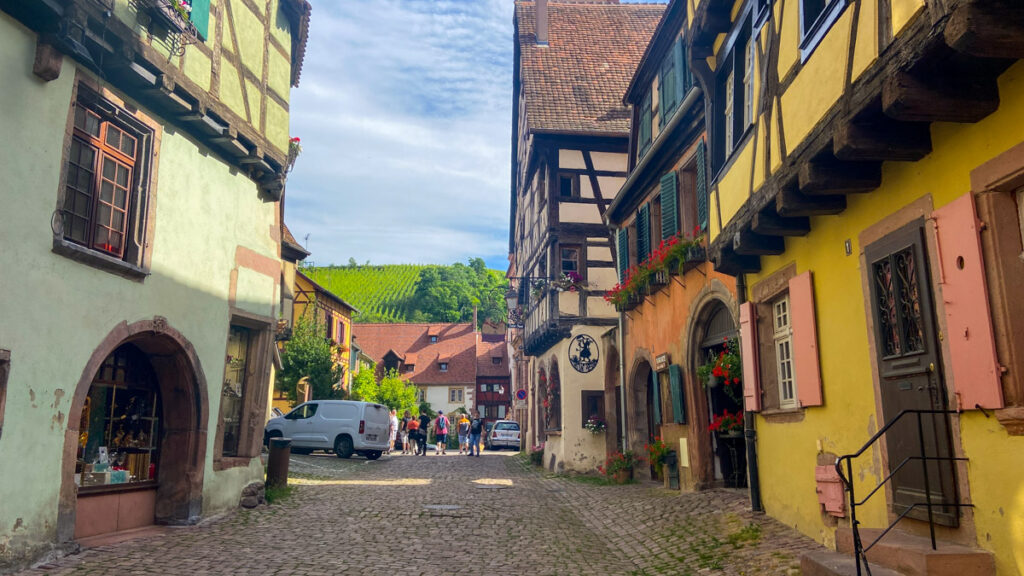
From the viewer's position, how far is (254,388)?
11.9 m

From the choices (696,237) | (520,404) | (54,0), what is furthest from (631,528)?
(520,404)

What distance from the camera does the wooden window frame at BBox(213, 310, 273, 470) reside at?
11719 millimetres

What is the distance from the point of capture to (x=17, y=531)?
275 inches

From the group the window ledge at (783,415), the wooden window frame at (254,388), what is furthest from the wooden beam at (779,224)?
the wooden window frame at (254,388)

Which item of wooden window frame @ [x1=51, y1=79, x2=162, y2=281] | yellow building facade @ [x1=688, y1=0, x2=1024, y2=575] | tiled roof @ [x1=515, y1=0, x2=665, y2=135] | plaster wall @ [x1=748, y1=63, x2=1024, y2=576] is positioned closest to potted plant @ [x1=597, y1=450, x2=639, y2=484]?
plaster wall @ [x1=748, y1=63, x2=1024, y2=576]

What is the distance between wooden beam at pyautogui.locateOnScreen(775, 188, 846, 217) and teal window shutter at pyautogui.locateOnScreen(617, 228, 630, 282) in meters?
9.62

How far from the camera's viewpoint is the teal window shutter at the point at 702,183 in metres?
11.5

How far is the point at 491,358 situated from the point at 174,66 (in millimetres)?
54855

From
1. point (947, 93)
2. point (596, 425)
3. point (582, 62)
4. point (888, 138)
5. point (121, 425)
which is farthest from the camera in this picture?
point (582, 62)

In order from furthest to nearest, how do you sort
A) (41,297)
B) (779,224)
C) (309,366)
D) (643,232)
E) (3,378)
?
1. (309,366)
2. (643,232)
3. (779,224)
4. (41,297)
5. (3,378)

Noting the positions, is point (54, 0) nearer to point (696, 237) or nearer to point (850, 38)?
point (850, 38)

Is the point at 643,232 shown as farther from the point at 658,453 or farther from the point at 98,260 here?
the point at 98,260

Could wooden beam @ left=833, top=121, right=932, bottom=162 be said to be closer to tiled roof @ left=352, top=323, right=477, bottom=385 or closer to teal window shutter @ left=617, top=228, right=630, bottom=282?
teal window shutter @ left=617, top=228, right=630, bottom=282

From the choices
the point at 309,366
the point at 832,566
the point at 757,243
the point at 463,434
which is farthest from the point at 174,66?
the point at 309,366
